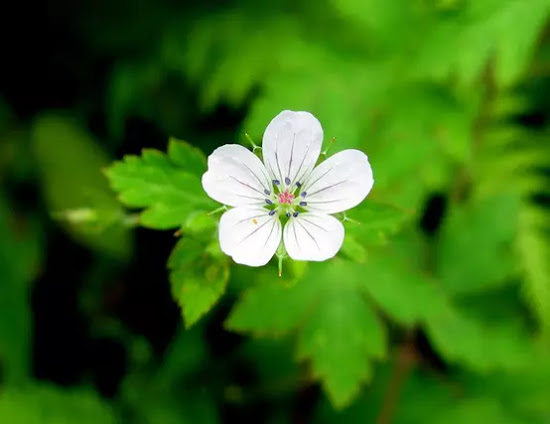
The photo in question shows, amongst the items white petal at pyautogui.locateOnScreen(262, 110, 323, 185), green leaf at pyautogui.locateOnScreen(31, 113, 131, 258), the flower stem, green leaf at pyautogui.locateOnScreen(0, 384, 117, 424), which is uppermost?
green leaf at pyautogui.locateOnScreen(31, 113, 131, 258)

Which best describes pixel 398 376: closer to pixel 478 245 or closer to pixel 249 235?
pixel 478 245

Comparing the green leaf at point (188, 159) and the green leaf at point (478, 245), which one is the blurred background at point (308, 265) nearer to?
the green leaf at point (478, 245)

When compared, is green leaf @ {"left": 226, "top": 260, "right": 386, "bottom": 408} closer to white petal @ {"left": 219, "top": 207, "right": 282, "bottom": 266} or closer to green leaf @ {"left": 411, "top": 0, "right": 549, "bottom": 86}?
white petal @ {"left": 219, "top": 207, "right": 282, "bottom": 266}

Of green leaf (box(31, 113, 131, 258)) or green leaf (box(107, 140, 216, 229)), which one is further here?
green leaf (box(31, 113, 131, 258))

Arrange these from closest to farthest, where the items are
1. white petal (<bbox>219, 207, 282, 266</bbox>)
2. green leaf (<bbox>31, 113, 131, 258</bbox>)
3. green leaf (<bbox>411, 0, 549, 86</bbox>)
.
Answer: white petal (<bbox>219, 207, 282, 266</bbox>), green leaf (<bbox>411, 0, 549, 86</bbox>), green leaf (<bbox>31, 113, 131, 258</bbox>)

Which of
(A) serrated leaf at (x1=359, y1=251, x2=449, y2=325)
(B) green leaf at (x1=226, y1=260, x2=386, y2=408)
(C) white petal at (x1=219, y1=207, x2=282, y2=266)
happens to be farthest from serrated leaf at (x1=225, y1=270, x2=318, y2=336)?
(C) white petal at (x1=219, y1=207, x2=282, y2=266)

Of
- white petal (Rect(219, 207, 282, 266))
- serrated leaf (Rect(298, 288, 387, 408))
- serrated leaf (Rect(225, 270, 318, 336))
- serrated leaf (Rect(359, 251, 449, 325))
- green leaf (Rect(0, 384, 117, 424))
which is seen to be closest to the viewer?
white petal (Rect(219, 207, 282, 266))
